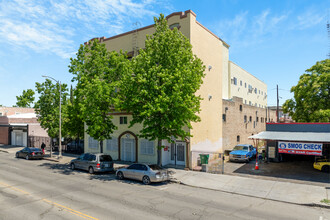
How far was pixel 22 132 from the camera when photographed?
42.8m

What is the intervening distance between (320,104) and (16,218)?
34.2 m

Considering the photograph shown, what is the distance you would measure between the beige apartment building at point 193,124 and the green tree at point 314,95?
12.2 metres

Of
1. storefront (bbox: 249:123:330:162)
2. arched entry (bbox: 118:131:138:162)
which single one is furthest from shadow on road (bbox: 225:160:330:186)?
arched entry (bbox: 118:131:138:162)

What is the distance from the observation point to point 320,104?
30531 millimetres

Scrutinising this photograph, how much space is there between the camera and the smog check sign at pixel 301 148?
18836mm

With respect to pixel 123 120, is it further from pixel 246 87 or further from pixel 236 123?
pixel 246 87

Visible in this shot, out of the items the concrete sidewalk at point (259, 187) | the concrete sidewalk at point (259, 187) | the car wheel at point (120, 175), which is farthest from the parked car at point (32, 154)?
the concrete sidewalk at point (259, 187)

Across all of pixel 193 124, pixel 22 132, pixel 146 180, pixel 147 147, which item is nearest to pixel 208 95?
pixel 193 124

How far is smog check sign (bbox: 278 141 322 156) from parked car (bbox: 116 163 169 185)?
11012mm

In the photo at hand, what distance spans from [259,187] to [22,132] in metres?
42.3

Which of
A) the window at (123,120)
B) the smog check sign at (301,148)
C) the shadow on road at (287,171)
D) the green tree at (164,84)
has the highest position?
the green tree at (164,84)

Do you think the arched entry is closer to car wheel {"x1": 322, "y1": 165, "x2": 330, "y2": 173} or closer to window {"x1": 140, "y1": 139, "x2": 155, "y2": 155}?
window {"x1": 140, "y1": 139, "x2": 155, "y2": 155}

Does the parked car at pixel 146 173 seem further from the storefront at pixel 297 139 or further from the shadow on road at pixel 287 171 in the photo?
the storefront at pixel 297 139

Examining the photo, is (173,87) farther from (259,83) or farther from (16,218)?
(259,83)
